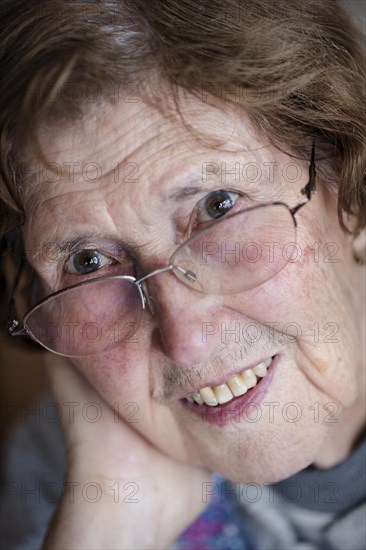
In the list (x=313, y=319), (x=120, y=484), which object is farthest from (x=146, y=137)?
(x=120, y=484)

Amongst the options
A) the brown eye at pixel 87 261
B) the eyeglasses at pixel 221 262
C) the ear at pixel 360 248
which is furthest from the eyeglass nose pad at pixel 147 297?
the ear at pixel 360 248

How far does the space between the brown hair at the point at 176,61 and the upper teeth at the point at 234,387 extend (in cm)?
43

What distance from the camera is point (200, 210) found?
57.3 inches

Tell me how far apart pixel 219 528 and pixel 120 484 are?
0.89ft

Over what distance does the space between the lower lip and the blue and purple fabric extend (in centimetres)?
46

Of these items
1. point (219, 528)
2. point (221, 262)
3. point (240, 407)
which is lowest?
point (219, 528)

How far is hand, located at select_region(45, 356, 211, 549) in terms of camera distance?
1858 mm

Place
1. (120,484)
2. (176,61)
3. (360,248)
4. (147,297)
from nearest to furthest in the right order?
(176,61) < (147,297) < (360,248) < (120,484)

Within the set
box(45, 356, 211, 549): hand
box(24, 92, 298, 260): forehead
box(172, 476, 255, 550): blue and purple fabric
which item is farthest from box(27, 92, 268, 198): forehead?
box(172, 476, 255, 550): blue and purple fabric

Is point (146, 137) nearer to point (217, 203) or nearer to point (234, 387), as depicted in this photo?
point (217, 203)

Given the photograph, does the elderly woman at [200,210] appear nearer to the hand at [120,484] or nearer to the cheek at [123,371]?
the cheek at [123,371]

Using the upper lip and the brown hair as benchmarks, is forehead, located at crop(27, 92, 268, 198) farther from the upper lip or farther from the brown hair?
the upper lip

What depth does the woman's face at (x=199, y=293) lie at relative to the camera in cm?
142

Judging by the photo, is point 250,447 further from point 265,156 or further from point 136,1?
point 136,1
